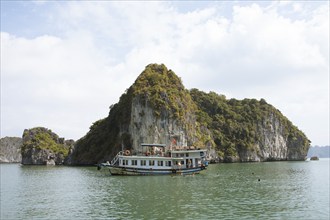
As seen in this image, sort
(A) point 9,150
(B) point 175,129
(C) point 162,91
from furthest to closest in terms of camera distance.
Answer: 1. (A) point 9,150
2. (C) point 162,91
3. (B) point 175,129

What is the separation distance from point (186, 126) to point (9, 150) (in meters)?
133

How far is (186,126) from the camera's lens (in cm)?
9119

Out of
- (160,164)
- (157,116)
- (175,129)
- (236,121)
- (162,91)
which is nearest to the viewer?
(160,164)

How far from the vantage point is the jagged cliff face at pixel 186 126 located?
87375 millimetres

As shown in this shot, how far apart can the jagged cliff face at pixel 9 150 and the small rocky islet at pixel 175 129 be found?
53.1 m

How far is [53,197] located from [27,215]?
8.82m

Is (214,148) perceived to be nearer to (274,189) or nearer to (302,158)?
(302,158)

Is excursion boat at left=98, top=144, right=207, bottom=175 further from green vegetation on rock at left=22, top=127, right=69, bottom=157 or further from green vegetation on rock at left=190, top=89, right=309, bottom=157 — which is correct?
green vegetation on rock at left=22, top=127, right=69, bottom=157

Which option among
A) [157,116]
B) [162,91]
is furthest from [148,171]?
[162,91]

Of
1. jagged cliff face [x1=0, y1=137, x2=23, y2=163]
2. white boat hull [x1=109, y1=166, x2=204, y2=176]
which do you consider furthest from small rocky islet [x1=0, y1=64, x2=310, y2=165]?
jagged cliff face [x1=0, y1=137, x2=23, y2=163]

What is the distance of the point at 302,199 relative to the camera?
100ft

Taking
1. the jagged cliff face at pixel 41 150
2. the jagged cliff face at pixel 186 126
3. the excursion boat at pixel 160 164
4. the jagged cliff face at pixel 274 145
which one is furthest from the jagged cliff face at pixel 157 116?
the jagged cliff face at pixel 41 150

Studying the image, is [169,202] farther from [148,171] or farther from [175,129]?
[175,129]

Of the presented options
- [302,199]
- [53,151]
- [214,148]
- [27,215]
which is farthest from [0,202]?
[53,151]
